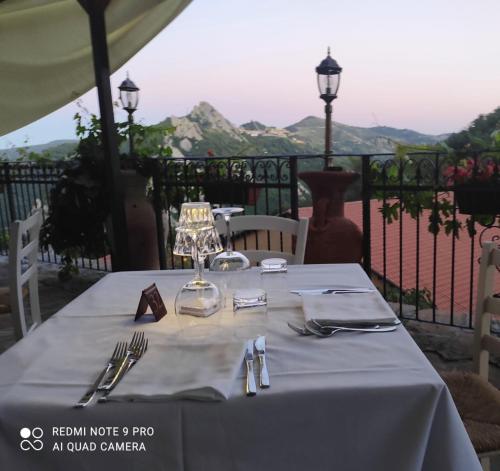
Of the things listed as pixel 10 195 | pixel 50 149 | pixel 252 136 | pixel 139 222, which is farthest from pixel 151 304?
pixel 10 195

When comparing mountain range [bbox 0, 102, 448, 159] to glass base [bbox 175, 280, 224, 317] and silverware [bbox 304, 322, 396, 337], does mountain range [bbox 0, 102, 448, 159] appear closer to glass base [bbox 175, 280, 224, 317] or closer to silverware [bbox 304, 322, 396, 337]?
glass base [bbox 175, 280, 224, 317]

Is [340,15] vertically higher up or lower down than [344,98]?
higher up

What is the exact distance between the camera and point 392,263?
18.4 feet

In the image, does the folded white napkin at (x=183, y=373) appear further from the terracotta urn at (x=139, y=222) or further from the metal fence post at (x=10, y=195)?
the metal fence post at (x=10, y=195)

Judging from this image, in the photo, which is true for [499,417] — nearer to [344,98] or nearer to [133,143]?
[344,98]

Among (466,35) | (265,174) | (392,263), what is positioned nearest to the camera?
(265,174)

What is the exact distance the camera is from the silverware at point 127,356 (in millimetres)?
896

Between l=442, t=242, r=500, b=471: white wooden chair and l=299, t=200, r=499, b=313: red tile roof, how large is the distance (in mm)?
1498

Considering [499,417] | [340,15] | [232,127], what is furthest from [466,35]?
[499,417]

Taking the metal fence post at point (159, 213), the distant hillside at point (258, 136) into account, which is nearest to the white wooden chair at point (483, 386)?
the distant hillside at point (258, 136)

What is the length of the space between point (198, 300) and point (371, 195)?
6.99 feet

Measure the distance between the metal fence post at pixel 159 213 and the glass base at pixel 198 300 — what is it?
8.76 feet

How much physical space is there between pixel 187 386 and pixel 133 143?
3732mm

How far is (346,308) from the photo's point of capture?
1265mm
